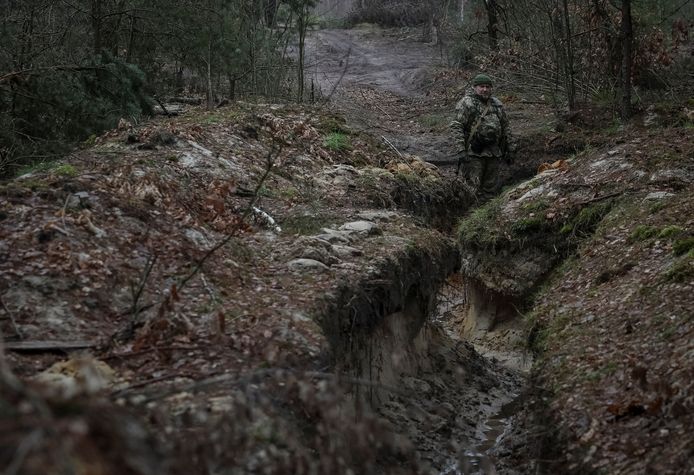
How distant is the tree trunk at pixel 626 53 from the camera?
1226cm

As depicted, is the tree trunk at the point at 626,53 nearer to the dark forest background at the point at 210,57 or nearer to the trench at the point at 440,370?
the dark forest background at the point at 210,57

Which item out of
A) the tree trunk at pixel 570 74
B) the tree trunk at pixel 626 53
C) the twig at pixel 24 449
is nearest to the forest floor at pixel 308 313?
the twig at pixel 24 449

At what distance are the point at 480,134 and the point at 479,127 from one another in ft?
0.39

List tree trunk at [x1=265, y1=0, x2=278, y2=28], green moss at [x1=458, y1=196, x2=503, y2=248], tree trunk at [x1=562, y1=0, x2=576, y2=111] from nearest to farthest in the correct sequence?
green moss at [x1=458, y1=196, x2=503, y2=248]
tree trunk at [x1=562, y1=0, x2=576, y2=111]
tree trunk at [x1=265, y1=0, x2=278, y2=28]

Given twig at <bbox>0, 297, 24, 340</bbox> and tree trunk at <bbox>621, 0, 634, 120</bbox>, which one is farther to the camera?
tree trunk at <bbox>621, 0, 634, 120</bbox>

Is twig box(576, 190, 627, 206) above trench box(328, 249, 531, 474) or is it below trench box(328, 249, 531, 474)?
above

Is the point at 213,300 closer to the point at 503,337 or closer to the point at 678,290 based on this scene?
the point at 678,290

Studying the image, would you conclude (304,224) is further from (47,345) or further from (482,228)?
(47,345)

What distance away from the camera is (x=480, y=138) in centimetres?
1302

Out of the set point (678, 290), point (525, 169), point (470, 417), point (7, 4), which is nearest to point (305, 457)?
point (678, 290)

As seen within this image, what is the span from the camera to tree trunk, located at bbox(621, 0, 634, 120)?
12.3 m

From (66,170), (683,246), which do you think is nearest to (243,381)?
(66,170)

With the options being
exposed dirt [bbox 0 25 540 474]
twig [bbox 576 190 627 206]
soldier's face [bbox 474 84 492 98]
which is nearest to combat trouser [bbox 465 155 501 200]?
soldier's face [bbox 474 84 492 98]

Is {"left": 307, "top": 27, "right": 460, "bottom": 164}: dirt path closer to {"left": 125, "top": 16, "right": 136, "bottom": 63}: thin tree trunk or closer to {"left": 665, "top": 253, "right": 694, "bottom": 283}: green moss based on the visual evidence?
{"left": 125, "top": 16, "right": 136, "bottom": 63}: thin tree trunk
